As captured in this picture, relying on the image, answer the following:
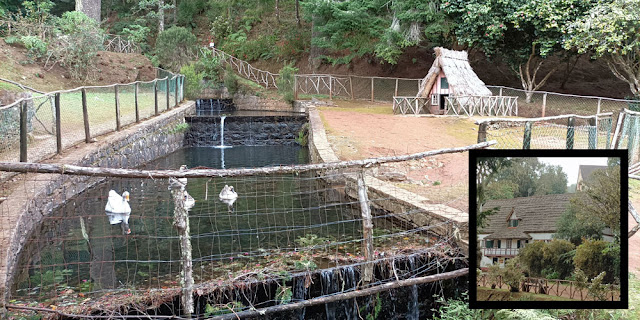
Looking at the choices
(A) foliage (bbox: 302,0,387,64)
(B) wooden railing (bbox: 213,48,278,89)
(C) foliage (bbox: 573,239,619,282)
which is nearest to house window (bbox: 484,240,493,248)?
(C) foliage (bbox: 573,239,619,282)

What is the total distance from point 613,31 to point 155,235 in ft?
51.1

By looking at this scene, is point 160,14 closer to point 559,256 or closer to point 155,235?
point 155,235

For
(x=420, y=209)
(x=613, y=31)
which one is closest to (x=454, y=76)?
(x=613, y=31)

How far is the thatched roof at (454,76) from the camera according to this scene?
1856 cm

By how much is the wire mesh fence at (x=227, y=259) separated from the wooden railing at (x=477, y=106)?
1011 cm

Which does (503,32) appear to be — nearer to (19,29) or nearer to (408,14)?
(408,14)

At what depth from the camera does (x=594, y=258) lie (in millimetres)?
2420

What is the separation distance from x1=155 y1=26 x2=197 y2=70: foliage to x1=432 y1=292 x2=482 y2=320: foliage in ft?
78.6

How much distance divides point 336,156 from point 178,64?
61.0 ft

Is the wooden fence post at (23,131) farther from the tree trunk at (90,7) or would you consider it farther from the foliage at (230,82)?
the tree trunk at (90,7)

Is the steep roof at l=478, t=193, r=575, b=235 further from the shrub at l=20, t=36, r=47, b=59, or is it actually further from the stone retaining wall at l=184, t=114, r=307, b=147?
the shrub at l=20, t=36, r=47, b=59

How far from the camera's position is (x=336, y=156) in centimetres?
1151

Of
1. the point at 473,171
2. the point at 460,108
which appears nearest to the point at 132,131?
the point at 460,108

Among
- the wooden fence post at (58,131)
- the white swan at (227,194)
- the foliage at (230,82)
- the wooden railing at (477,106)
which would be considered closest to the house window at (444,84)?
the wooden railing at (477,106)
